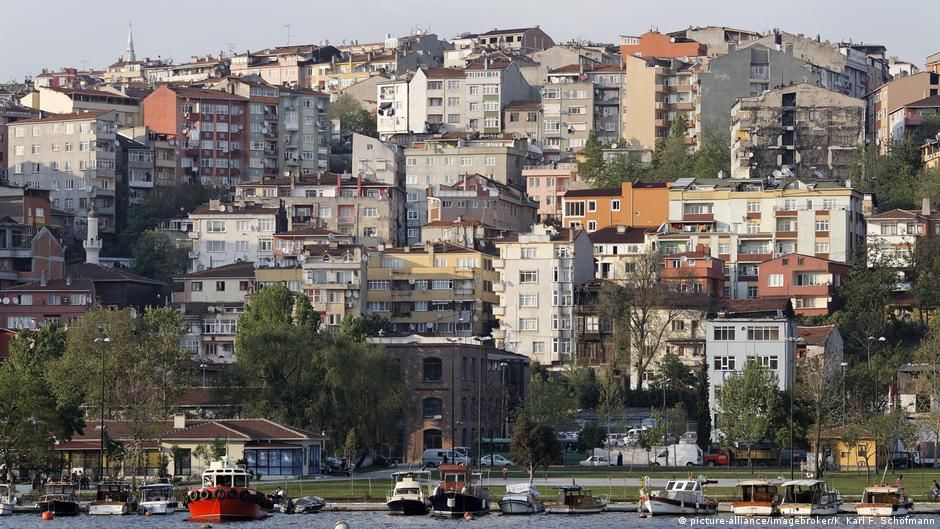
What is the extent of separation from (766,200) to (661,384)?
24686 mm

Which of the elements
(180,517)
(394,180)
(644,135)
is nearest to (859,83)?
(644,135)

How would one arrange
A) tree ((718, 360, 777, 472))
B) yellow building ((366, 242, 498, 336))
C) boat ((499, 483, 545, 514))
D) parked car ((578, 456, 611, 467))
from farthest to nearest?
yellow building ((366, 242, 498, 336)) → parked car ((578, 456, 611, 467)) → tree ((718, 360, 777, 472)) → boat ((499, 483, 545, 514))

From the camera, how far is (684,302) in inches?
5448

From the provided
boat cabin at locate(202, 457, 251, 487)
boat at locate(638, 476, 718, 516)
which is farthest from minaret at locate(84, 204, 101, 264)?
boat at locate(638, 476, 718, 516)

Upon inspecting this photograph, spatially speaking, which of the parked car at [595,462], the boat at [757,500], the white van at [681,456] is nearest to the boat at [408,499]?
the boat at [757,500]

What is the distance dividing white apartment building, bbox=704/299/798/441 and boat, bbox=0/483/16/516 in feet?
155

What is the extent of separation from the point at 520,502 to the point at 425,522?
5004 mm

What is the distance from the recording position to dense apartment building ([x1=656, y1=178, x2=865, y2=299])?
489 feet

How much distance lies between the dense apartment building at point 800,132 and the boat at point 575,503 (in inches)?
3253

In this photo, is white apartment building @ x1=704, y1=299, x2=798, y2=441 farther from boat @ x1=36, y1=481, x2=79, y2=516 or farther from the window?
boat @ x1=36, y1=481, x2=79, y2=516

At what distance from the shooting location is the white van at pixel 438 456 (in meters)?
114

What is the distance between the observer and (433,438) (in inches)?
4702

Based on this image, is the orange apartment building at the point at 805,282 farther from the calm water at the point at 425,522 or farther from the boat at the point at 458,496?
the calm water at the point at 425,522

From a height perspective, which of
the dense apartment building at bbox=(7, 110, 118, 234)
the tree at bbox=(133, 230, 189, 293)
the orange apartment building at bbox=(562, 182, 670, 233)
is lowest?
the tree at bbox=(133, 230, 189, 293)
